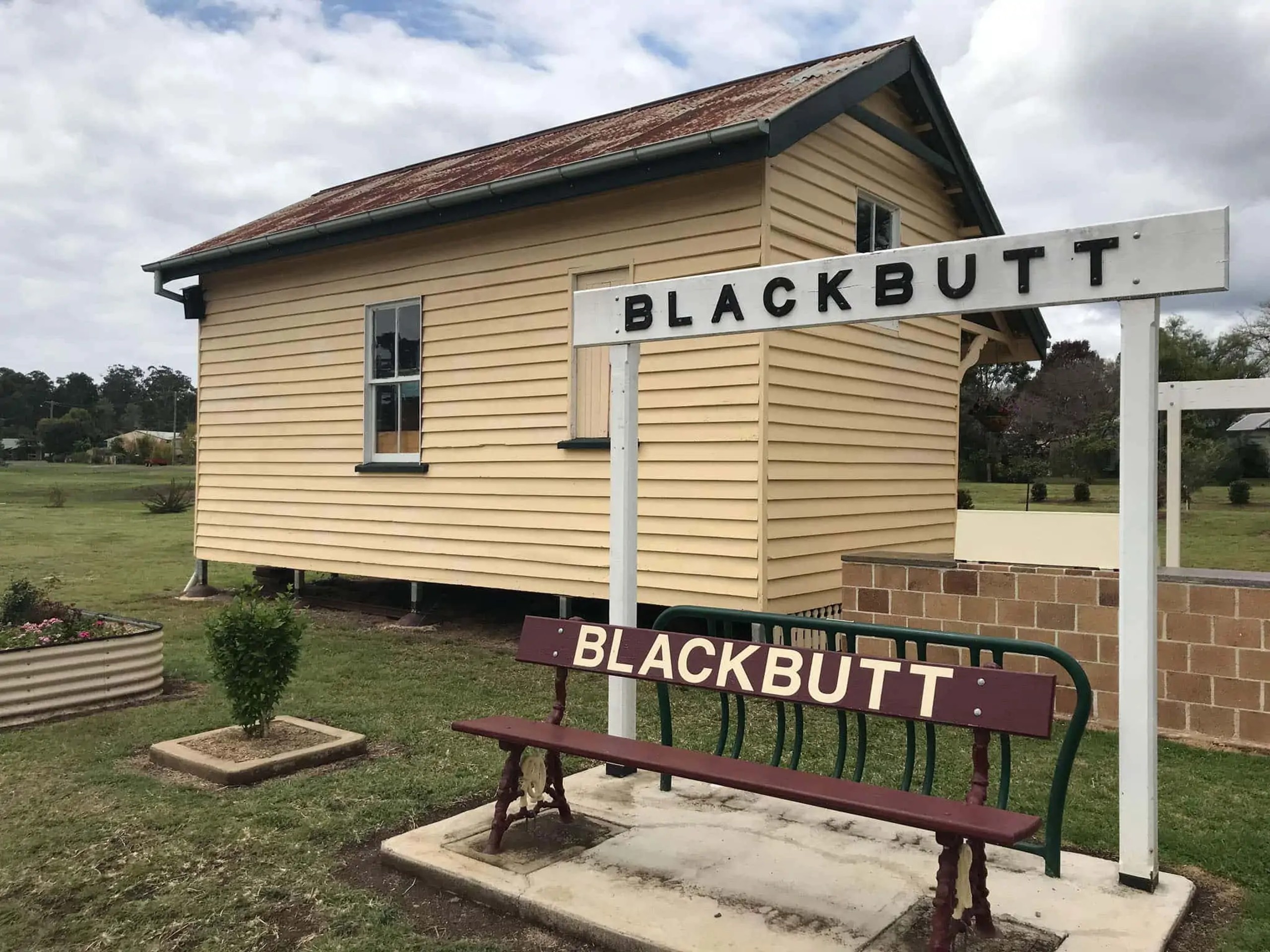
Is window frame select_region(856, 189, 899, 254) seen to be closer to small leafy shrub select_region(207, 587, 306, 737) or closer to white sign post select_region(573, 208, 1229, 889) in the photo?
white sign post select_region(573, 208, 1229, 889)

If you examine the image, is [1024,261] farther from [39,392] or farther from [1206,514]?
[39,392]

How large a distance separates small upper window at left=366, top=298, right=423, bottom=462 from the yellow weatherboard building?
29mm

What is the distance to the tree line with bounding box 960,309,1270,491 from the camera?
106ft

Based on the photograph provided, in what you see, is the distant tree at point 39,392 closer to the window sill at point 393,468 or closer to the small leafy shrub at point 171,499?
the small leafy shrub at point 171,499

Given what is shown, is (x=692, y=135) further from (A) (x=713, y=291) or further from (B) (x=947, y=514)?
(B) (x=947, y=514)

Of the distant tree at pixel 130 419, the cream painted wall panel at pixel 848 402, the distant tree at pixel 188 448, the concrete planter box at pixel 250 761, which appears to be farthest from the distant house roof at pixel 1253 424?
the distant tree at pixel 130 419

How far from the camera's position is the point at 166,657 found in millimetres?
8273

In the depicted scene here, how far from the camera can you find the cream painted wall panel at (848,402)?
7.55m

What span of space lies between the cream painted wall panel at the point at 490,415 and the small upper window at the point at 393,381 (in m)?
0.17

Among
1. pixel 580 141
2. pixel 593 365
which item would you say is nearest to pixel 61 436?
pixel 580 141

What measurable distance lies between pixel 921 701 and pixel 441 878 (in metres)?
1.92

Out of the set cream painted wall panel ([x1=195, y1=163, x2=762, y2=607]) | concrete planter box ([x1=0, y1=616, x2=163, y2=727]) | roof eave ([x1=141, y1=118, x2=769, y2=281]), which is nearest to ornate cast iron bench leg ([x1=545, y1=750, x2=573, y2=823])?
cream painted wall panel ([x1=195, y1=163, x2=762, y2=607])

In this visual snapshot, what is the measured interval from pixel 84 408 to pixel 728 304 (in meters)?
99.6

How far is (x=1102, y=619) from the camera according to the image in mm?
5953
